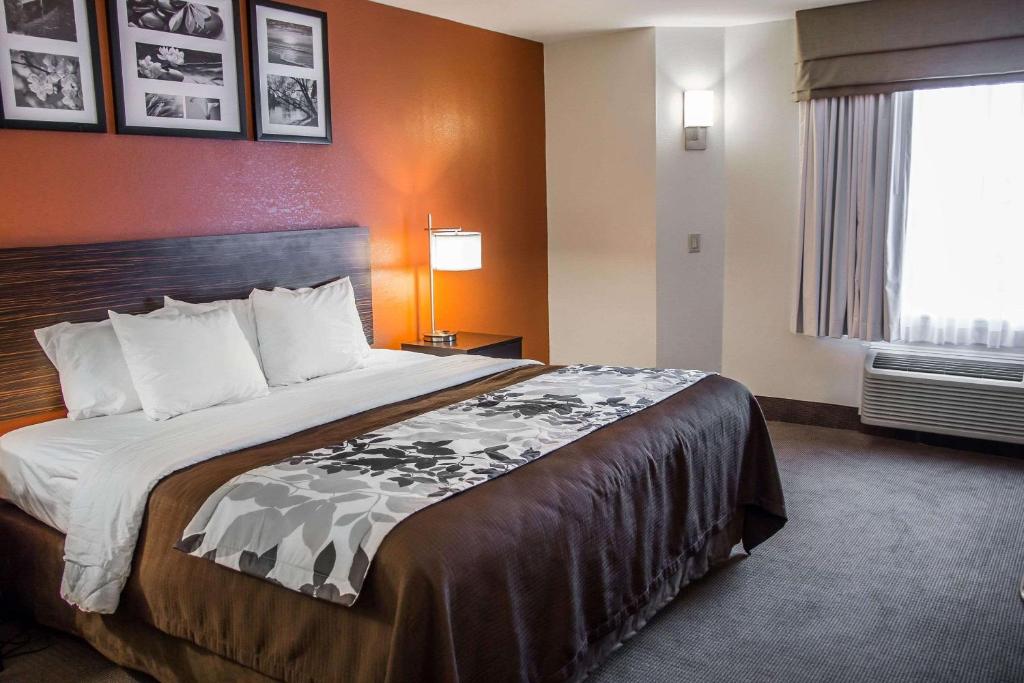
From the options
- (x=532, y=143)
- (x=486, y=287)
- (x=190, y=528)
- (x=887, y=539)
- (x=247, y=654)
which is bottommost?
(x=887, y=539)

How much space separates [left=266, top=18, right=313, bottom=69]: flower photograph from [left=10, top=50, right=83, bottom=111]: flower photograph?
2.98ft

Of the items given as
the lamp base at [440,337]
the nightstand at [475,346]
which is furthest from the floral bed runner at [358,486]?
the lamp base at [440,337]

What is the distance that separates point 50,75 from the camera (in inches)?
121

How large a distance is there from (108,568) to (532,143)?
3779 millimetres

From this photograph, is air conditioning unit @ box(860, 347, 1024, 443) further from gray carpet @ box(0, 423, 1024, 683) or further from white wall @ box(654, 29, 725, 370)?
white wall @ box(654, 29, 725, 370)

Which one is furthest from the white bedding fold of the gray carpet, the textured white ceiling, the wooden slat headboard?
the textured white ceiling

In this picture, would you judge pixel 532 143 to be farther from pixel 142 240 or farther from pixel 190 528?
pixel 190 528

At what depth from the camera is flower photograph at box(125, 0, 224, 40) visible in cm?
331

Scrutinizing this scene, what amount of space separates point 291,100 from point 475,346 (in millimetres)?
1471

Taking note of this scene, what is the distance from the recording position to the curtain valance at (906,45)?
4.14 m

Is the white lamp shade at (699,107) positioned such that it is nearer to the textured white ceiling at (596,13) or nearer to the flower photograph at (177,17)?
the textured white ceiling at (596,13)

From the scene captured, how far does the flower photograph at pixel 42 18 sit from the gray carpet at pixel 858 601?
206cm

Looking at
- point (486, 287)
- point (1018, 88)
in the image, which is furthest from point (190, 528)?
point (1018, 88)

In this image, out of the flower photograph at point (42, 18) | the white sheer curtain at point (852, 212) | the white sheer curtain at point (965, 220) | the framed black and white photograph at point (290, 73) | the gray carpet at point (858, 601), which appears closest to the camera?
the gray carpet at point (858, 601)
